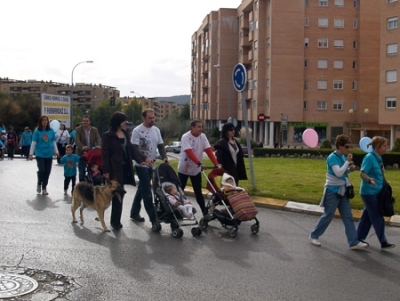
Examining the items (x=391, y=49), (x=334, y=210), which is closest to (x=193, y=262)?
(x=334, y=210)

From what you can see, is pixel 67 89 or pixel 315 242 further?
pixel 67 89

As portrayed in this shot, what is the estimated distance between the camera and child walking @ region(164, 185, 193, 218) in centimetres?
856

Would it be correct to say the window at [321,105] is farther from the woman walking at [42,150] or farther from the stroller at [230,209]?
the stroller at [230,209]

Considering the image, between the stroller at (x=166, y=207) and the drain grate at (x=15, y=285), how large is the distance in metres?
2.82

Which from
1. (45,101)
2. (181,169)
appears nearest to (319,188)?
(181,169)

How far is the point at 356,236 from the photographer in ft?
26.2

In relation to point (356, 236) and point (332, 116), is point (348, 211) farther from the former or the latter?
point (332, 116)

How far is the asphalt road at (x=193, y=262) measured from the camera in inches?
229

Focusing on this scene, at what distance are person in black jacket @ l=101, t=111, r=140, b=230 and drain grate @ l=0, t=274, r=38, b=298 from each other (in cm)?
300

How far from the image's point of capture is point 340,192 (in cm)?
812

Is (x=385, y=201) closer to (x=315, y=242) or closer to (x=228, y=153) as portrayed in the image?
(x=315, y=242)

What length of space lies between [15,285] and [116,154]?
3470mm

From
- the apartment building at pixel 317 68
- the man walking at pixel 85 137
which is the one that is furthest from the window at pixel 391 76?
the man walking at pixel 85 137

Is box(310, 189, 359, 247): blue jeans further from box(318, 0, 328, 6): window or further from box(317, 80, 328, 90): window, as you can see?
box(318, 0, 328, 6): window
